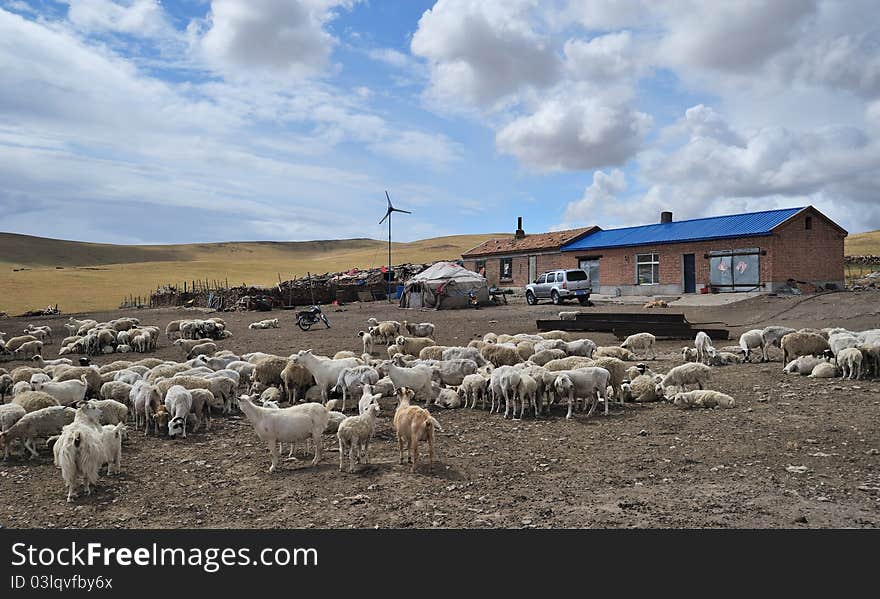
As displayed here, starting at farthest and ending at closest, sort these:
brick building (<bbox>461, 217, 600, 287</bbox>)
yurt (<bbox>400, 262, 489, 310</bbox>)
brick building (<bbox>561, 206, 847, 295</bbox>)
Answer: brick building (<bbox>461, 217, 600, 287</bbox>)
yurt (<bbox>400, 262, 489, 310</bbox>)
brick building (<bbox>561, 206, 847, 295</bbox>)

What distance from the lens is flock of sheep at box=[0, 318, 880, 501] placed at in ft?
26.1

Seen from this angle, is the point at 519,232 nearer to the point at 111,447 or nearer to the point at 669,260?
the point at 669,260

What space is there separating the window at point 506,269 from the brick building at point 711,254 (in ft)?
11.0

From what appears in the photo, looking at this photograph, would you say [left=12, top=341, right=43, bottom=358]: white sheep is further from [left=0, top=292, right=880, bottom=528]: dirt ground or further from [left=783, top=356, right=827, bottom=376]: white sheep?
[left=783, top=356, right=827, bottom=376]: white sheep

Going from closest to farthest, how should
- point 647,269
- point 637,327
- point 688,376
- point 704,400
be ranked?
1. point 704,400
2. point 688,376
3. point 637,327
4. point 647,269

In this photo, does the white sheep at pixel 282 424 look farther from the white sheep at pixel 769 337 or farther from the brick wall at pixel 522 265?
the brick wall at pixel 522 265

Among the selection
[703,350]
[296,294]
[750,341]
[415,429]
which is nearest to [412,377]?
[415,429]

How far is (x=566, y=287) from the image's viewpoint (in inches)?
1390

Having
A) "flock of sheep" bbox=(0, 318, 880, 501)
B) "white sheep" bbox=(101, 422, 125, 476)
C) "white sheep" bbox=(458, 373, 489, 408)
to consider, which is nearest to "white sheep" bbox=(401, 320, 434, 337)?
"flock of sheep" bbox=(0, 318, 880, 501)

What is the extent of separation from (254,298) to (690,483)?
128ft

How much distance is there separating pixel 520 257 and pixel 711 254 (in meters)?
15.6

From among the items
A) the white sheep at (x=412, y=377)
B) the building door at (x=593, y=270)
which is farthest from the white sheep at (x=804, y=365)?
the building door at (x=593, y=270)

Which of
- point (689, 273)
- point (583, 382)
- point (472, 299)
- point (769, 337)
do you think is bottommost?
point (583, 382)

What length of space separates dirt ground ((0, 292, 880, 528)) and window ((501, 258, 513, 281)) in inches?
1469
